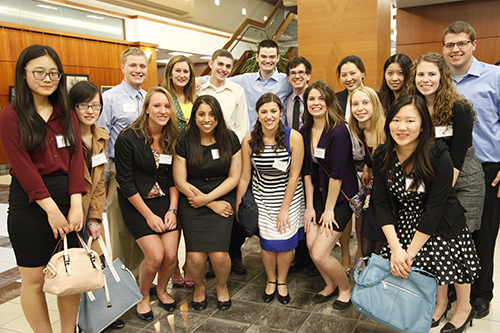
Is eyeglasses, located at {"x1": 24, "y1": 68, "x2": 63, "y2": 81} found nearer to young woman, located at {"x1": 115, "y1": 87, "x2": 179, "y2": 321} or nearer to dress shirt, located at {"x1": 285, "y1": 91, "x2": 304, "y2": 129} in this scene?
young woman, located at {"x1": 115, "y1": 87, "x2": 179, "y2": 321}

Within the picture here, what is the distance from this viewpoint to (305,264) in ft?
11.5

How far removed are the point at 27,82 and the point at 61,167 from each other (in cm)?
47

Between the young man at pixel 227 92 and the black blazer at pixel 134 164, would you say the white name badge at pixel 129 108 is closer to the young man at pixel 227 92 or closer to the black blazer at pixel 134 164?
the black blazer at pixel 134 164

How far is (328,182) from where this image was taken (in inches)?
114

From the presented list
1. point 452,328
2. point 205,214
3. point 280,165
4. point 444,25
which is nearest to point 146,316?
point 205,214

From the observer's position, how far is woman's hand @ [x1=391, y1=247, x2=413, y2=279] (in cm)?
211

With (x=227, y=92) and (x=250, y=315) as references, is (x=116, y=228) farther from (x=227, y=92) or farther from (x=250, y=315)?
(x=227, y=92)

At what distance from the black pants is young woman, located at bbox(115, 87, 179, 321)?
208cm

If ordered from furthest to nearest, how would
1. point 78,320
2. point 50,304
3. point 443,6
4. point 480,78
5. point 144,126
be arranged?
point 443,6 → point 50,304 → point 144,126 → point 480,78 → point 78,320

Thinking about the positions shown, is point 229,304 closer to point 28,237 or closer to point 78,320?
point 78,320

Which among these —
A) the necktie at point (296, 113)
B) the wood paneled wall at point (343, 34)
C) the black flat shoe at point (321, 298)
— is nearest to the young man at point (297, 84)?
the necktie at point (296, 113)

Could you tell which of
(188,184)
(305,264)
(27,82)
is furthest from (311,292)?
(27,82)

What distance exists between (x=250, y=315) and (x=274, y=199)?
2.76 ft

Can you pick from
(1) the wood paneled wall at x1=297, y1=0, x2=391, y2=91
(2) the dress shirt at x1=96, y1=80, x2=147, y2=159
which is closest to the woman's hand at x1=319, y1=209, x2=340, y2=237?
(2) the dress shirt at x1=96, y1=80, x2=147, y2=159
